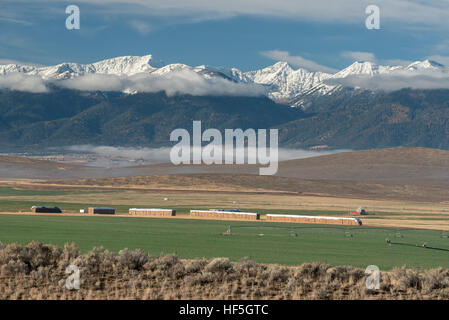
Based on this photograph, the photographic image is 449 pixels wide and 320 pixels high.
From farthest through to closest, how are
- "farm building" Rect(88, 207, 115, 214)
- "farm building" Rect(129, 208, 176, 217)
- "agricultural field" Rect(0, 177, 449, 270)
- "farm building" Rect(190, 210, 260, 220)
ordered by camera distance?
"farm building" Rect(129, 208, 176, 217) < "farm building" Rect(88, 207, 115, 214) < "farm building" Rect(190, 210, 260, 220) < "agricultural field" Rect(0, 177, 449, 270)

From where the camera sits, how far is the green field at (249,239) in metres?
49.9

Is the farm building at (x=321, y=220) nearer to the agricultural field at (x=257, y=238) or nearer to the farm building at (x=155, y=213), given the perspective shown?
the agricultural field at (x=257, y=238)

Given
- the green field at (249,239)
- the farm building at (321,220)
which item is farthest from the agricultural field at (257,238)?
the farm building at (321,220)

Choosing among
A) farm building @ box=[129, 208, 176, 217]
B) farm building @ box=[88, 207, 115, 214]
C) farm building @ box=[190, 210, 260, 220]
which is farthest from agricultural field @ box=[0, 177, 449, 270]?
farm building @ box=[129, 208, 176, 217]

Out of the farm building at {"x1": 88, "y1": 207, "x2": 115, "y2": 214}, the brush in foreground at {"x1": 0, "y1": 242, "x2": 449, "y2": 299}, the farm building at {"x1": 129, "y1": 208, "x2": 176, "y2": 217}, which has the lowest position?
the farm building at {"x1": 129, "y1": 208, "x2": 176, "y2": 217}

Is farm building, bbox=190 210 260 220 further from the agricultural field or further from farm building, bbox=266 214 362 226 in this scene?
the agricultural field

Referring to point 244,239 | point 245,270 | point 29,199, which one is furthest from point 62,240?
point 29,199

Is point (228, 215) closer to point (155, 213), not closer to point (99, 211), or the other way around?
point (155, 213)

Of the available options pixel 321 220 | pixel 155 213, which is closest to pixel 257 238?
pixel 321 220

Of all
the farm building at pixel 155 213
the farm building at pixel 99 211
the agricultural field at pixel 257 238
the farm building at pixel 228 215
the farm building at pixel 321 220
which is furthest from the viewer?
the farm building at pixel 155 213

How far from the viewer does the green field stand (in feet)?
164

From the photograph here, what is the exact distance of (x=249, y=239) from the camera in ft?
206

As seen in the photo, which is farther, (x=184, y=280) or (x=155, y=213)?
(x=155, y=213)
